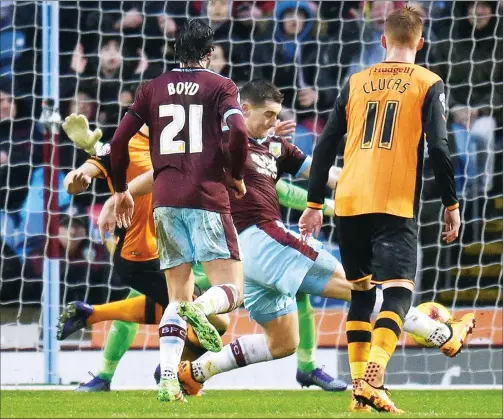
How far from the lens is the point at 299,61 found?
877cm

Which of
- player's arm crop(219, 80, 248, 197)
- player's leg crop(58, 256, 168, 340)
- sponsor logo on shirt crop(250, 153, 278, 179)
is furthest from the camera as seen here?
player's leg crop(58, 256, 168, 340)

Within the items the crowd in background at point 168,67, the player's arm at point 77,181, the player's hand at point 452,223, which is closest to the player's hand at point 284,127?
the player's arm at point 77,181

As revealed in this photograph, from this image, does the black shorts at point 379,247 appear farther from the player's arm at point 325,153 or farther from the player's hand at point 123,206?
the player's hand at point 123,206

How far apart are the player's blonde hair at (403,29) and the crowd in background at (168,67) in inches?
142

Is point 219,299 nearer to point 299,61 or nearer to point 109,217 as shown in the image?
point 109,217

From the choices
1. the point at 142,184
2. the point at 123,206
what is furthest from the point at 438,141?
the point at 142,184

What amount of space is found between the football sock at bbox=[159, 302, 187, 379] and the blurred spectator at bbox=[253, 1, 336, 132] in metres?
3.77

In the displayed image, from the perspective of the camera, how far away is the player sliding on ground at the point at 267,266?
5785 millimetres

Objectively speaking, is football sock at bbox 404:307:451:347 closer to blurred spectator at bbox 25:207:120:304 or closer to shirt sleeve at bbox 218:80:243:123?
shirt sleeve at bbox 218:80:243:123

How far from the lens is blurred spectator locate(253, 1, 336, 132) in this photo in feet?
28.5

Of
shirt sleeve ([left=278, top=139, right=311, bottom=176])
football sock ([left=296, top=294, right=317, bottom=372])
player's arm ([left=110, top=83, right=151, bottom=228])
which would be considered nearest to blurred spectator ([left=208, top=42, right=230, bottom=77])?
shirt sleeve ([left=278, top=139, right=311, bottom=176])

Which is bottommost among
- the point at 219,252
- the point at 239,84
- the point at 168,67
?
the point at 219,252

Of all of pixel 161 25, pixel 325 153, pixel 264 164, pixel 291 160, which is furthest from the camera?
pixel 161 25

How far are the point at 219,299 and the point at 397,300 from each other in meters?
0.68
